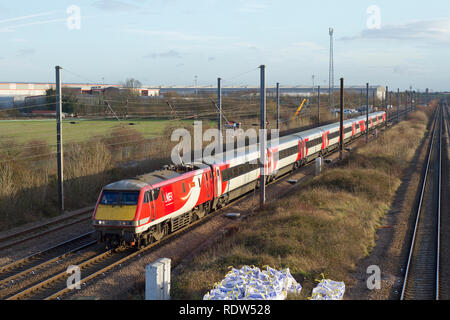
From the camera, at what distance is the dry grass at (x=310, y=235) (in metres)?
12.2

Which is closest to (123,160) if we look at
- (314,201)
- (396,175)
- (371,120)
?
(314,201)

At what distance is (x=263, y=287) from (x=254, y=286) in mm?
197

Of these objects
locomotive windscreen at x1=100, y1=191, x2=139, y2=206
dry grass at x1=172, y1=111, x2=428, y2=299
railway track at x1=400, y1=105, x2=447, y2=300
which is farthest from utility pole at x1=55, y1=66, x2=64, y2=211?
railway track at x1=400, y1=105, x2=447, y2=300

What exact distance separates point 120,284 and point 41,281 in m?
2.26

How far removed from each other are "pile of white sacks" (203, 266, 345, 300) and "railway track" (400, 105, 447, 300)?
2.07m

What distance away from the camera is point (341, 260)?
1357cm

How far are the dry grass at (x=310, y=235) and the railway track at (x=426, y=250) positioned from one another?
1.48m

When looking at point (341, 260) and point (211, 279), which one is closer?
point (211, 279)

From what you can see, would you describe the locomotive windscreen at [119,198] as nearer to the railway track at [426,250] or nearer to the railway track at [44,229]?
the railway track at [44,229]

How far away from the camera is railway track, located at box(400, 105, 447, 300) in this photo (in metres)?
12.0

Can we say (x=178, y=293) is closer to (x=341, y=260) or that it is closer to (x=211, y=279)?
(x=211, y=279)
